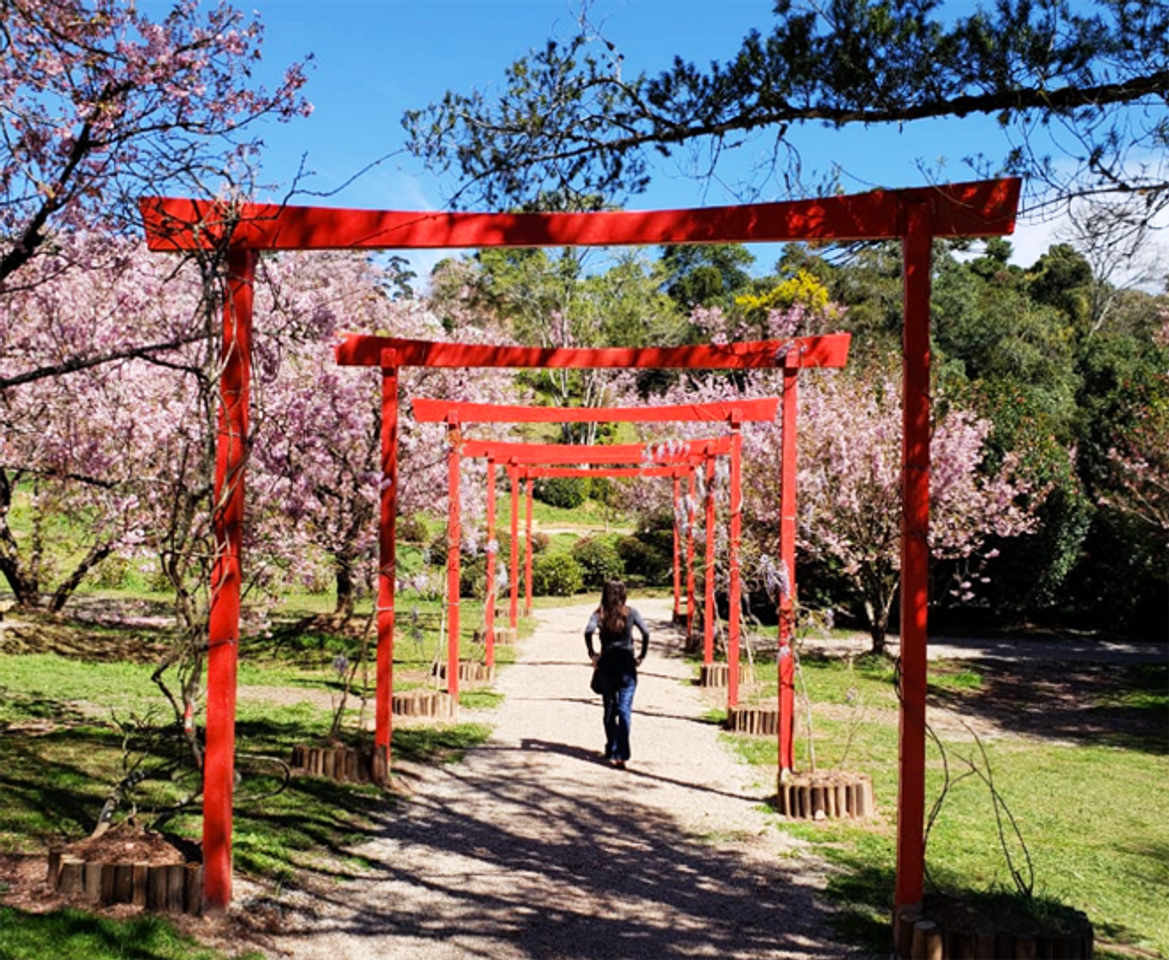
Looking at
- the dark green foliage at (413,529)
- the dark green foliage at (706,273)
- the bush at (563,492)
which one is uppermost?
the dark green foliage at (706,273)

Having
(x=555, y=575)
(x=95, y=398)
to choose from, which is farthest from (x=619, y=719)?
(x=555, y=575)

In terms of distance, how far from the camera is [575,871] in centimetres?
584

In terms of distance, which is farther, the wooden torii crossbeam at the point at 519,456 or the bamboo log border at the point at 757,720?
the wooden torii crossbeam at the point at 519,456

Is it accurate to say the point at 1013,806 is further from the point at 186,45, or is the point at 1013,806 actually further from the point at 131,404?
the point at 131,404

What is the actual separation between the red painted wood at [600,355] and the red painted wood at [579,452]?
3781 millimetres

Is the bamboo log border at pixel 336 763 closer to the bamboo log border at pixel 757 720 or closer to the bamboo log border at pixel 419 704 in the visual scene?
the bamboo log border at pixel 419 704

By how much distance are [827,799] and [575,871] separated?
1.88m

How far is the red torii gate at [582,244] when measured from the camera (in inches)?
177

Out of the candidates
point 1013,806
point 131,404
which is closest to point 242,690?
point 131,404

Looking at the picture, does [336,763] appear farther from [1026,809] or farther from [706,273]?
[706,273]

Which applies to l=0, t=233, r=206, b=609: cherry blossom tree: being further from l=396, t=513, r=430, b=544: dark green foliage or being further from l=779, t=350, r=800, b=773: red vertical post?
l=779, t=350, r=800, b=773: red vertical post

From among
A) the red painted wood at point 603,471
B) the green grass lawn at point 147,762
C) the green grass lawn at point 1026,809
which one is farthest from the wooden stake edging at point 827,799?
the red painted wood at point 603,471

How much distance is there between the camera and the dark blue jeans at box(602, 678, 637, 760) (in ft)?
27.8

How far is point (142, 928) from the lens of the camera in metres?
4.21
